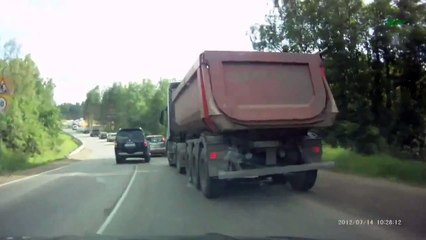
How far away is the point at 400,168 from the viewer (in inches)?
616

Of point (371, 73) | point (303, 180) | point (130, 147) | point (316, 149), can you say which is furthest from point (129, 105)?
point (316, 149)

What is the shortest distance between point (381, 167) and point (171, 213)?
8.10 m

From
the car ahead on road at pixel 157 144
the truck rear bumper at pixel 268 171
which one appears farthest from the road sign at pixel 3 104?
the car ahead on road at pixel 157 144

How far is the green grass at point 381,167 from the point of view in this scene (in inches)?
582

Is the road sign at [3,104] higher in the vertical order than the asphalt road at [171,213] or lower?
higher

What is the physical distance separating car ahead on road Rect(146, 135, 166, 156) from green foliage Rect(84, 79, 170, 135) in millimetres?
24069

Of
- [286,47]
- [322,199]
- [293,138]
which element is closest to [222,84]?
[293,138]

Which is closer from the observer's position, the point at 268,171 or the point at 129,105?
the point at 268,171

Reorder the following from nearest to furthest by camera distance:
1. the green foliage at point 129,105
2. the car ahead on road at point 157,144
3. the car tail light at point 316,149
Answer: the car tail light at point 316,149 → the car ahead on road at point 157,144 → the green foliage at point 129,105

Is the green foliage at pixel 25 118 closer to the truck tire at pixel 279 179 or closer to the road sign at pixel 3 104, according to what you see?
the road sign at pixel 3 104

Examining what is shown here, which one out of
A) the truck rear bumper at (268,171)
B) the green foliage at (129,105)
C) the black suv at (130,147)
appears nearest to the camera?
the truck rear bumper at (268,171)

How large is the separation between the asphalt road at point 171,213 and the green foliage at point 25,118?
16569mm

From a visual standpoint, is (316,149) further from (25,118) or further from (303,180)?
(25,118)

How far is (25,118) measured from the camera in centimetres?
4494
